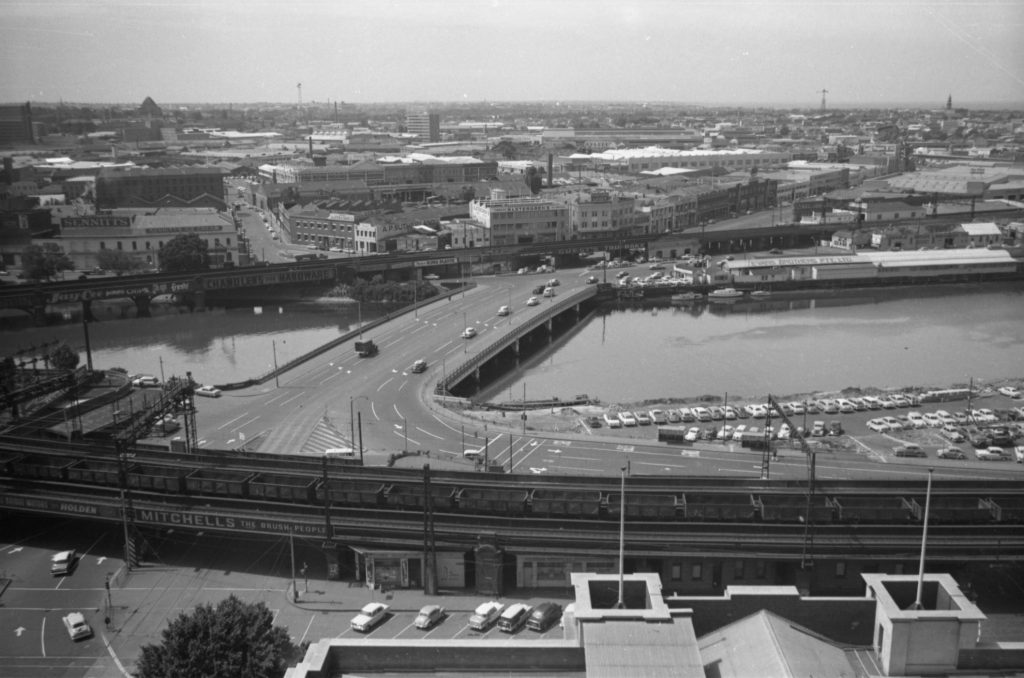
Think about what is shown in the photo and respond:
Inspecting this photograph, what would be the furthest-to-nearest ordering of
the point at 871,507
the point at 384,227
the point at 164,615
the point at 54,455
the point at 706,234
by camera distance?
the point at 706,234 < the point at 384,227 < the point at 54,455 < the point at 871,507 < the point at 164,615

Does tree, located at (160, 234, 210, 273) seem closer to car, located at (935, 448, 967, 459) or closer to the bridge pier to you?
the bridge pier

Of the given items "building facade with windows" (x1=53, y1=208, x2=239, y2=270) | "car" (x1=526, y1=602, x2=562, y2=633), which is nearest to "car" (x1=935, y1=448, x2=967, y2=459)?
"car" (x1=526, y1=602, x2=562, y2=633)

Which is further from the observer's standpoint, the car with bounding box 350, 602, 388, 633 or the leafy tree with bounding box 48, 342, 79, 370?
the leafy tree with bounding box 48, 342, 79, 370

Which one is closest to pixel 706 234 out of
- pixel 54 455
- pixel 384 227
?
pixel 384 227

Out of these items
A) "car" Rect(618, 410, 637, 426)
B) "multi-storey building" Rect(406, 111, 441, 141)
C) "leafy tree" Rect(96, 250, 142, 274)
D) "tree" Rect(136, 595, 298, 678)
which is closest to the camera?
"tree" Rect(136, 595, 298, 678)

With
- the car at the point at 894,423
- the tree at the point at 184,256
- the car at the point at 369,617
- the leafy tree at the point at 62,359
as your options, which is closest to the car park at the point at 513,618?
the car at the point at 369,617

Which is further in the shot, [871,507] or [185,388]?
[185,388]

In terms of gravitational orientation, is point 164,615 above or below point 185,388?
below

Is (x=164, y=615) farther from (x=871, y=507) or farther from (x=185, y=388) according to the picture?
(x=871, y=507)
